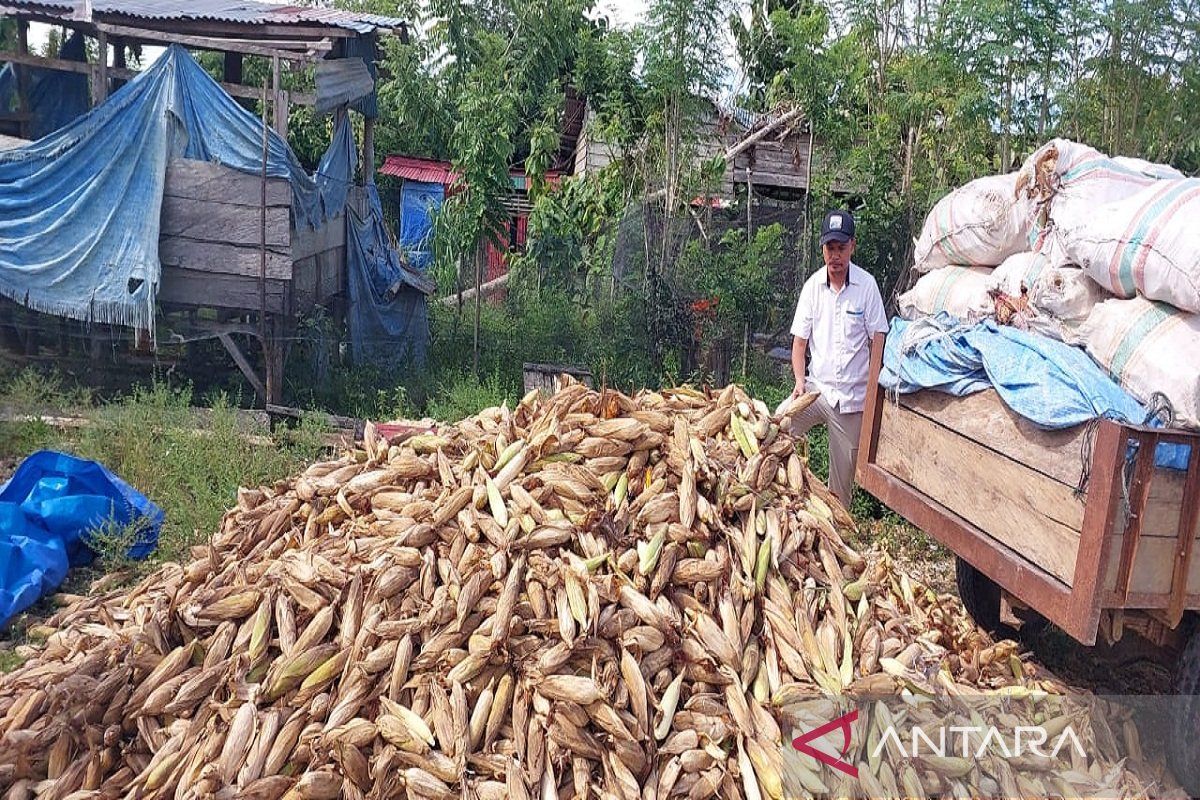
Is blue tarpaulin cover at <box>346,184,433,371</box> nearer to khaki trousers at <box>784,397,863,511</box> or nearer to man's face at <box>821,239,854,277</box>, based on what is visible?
khaki trousers at <box>784,397,863,511</box>

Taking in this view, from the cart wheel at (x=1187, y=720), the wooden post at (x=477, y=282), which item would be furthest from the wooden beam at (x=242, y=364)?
the cart wheel at (x=1187, y=720)

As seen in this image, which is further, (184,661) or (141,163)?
(141,163)

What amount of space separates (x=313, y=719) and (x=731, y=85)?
27.3ft

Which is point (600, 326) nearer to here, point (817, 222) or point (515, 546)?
point (817, 222)

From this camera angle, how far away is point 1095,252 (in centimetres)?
370

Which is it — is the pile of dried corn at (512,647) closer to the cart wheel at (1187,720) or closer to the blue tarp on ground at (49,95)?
the cart wheel at (1187,720)

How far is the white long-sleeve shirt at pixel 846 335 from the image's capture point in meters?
5.68

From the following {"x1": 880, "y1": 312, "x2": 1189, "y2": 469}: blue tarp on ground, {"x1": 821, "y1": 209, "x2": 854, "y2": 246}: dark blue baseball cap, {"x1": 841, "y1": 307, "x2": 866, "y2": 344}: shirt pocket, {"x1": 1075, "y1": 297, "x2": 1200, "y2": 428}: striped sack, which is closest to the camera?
{"x1": 1075, "y1": 297, "x2": 1200, "y2": 428}: striped sack

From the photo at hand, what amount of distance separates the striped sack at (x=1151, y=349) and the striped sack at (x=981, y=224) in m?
1.01

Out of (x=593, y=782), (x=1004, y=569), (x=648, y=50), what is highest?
(x=648, y=50)

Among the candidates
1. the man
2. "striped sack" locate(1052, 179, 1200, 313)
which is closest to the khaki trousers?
the man

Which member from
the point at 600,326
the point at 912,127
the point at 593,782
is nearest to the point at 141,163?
the point at 600,326

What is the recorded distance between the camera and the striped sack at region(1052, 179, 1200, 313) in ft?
10.8

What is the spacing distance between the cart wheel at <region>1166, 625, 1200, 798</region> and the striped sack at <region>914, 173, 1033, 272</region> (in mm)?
1964
